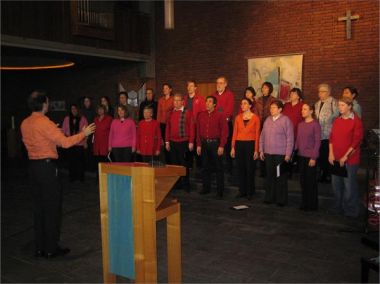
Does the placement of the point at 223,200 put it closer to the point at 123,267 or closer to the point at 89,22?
the point at 123,267

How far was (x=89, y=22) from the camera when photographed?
9.43 metres

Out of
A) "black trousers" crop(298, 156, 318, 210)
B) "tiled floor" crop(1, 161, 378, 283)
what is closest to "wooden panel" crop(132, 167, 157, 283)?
"tiled floor" crop(1, 161, 378, 283)

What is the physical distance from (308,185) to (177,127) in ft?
7.20

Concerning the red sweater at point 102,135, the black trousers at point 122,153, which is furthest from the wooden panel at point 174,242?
the red sweater at point 102,135

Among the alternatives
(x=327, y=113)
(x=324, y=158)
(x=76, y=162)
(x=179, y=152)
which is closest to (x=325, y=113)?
(x=327, y=113)

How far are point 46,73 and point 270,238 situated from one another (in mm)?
11277

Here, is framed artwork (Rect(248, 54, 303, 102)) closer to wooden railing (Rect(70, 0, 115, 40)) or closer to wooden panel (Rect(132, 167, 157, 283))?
wooden railing (Rect(70, 0, 115, 40))

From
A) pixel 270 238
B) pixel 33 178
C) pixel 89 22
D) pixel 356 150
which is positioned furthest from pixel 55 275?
pixel 89 22

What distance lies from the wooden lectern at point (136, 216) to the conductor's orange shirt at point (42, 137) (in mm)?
1050

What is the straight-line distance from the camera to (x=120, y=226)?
2.84 meters

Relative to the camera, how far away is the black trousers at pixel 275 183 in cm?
570

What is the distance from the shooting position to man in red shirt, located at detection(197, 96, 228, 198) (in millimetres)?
6246

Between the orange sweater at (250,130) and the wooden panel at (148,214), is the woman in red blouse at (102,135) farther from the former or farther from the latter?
the wooden panel at (148,214)

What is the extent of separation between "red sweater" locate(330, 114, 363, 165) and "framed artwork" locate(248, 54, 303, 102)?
160 inches
